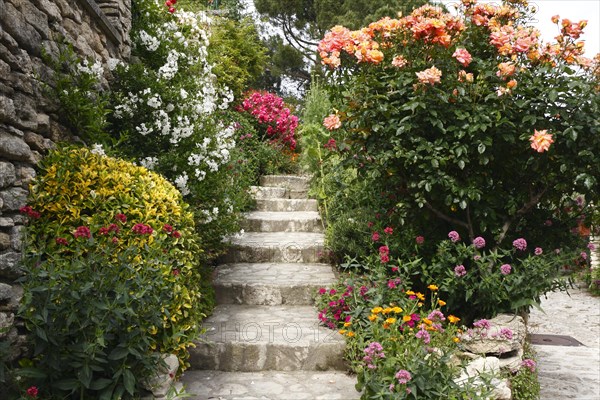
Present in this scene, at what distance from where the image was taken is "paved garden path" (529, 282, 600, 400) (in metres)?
4.37

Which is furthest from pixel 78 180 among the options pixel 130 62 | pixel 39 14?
pixel 130 62

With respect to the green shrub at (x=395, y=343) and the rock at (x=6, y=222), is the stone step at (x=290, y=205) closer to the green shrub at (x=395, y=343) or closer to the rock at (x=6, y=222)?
the green shrub at (x=395, y=343)

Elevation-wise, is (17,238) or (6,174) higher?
(6,174)

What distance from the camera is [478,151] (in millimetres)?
3545

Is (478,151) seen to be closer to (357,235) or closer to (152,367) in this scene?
(357,235)

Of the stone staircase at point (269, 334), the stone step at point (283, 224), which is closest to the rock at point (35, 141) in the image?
the stone staircase at point (269, 334)

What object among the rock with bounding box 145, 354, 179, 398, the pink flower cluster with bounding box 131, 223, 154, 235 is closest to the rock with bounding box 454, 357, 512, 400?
the rock with bounding box 145, 354, 179, 398

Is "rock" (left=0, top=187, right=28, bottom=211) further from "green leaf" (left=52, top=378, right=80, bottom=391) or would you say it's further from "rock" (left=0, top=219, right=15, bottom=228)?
"green leaf" (left=52, top=378, right=80, bottom=391)

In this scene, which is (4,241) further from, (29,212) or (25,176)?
(25,176)

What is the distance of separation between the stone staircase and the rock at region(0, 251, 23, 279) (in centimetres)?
118

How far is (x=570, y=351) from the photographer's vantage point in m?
5.70

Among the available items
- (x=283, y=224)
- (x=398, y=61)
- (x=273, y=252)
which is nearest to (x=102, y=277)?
(x=398, y=61)

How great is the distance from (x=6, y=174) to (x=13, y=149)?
138 millimetres

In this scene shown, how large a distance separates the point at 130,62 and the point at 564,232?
408cm
